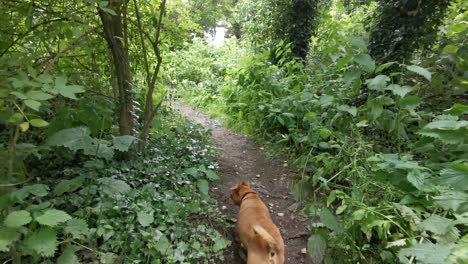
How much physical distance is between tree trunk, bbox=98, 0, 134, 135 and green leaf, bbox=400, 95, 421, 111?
2.73 m

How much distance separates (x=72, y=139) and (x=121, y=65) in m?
1.36

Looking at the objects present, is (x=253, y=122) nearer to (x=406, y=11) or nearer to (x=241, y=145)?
(x=241, y=145)

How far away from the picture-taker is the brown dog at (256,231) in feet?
6.88

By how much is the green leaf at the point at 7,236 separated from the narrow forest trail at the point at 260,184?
4.94 feet

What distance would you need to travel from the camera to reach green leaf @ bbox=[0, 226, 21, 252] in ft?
4.44

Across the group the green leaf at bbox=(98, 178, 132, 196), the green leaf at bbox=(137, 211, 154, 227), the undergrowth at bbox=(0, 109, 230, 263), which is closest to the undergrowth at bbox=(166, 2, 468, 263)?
the undergrowth at bbox=(0, 109, 230, 263)

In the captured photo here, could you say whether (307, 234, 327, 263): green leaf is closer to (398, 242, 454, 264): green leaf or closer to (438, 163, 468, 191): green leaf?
(398, 242, 454, 264): green leaf

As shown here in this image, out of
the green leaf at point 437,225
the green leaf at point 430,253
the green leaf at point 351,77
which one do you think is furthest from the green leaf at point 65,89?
the green leaf at point 351,77

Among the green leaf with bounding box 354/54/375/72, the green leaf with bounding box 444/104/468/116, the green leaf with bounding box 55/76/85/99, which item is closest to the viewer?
the green leaf with bounding box 55/76/85/99

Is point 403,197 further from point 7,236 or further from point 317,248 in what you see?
point 7,236

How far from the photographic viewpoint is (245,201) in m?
2.71

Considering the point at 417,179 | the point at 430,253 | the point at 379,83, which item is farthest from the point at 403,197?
the point at 379,83

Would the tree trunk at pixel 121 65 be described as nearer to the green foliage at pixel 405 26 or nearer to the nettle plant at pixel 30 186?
the nettle plant at pixel 30 186

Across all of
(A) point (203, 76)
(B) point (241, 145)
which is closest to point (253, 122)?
(B) point (241, 145)
